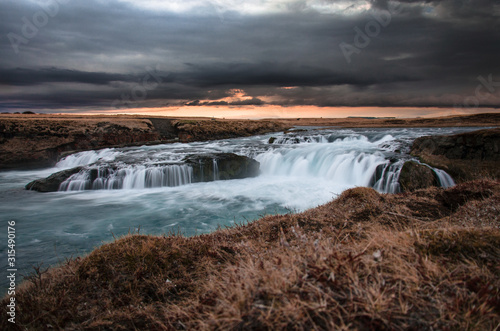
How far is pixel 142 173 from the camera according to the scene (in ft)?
58.7

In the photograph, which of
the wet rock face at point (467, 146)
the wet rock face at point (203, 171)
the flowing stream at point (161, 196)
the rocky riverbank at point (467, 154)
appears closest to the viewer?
the flowing stream at point (161, 196)

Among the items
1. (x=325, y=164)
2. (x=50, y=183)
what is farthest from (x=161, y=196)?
(x=325, y=164)

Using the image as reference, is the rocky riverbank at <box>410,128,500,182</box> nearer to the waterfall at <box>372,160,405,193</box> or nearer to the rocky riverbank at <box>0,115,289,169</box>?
the waterfall at <box>372,160,405,193</box>

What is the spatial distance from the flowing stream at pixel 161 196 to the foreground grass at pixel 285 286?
3880 millimetres

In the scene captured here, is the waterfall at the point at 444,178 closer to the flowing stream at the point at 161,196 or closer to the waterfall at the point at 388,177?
the flowing stream at the point at 161,196

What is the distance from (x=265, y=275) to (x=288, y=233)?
2.31m

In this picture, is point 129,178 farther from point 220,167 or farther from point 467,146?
point 467,146

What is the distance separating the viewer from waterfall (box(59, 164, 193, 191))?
662 inches

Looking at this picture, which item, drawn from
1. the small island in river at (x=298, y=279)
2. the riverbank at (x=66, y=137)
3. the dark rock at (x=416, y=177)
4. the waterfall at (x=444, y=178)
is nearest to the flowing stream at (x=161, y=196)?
the waterfall at (x=444, y=178)

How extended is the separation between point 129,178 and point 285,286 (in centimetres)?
1751

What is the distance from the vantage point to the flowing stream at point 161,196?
1000 cm

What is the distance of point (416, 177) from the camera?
12750 mm

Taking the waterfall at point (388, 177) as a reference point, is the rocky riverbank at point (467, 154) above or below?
above

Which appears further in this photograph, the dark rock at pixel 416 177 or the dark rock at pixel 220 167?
the dark rock at pixel 220 167
